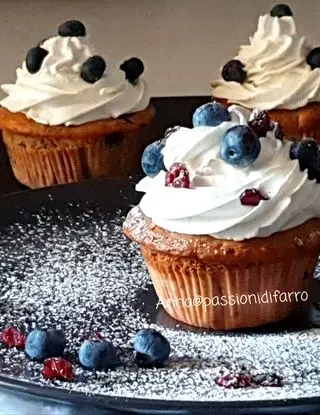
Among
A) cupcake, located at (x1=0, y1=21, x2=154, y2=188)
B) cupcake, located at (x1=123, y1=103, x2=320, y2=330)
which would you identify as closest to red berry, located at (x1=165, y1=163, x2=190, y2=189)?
cupcake, located at (x1=123, y1=103, x2=320, y2=330)

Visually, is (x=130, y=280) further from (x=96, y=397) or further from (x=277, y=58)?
(x=277, y=58)

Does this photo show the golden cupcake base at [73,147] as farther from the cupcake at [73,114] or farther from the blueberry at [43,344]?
the blueberry at [43,344]

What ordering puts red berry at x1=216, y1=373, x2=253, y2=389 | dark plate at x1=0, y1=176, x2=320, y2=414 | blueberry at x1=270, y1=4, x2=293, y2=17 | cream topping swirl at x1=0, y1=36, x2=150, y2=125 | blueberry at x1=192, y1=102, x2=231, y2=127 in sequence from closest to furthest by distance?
dark plate at x1=0, y1=176, x2=320, y2=414, red berry at x1=216, y1=373, x2=253, y2=389, blueberry at x1=192, y1=102, x2=231, y2=127, cream topping swirl at x1=0, y1=36, x2=150, y2=125, blueberry at x1=270, y1=4, x2=293, y2=17

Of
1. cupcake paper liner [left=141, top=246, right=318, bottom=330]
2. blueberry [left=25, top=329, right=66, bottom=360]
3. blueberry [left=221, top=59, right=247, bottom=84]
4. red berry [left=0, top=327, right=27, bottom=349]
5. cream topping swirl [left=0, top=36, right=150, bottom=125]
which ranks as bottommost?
cupcake paper liner [left=141, top=246, right=318, bottom=330]

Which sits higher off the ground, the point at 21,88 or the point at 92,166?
the point at 21,88

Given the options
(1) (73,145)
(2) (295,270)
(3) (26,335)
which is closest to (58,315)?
(3) (26,335)

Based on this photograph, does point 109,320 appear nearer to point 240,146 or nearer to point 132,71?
point 240,146

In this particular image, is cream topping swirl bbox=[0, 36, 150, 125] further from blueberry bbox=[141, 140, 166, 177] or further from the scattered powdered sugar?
blueberry bbox=[141, 140, 166, 177]
